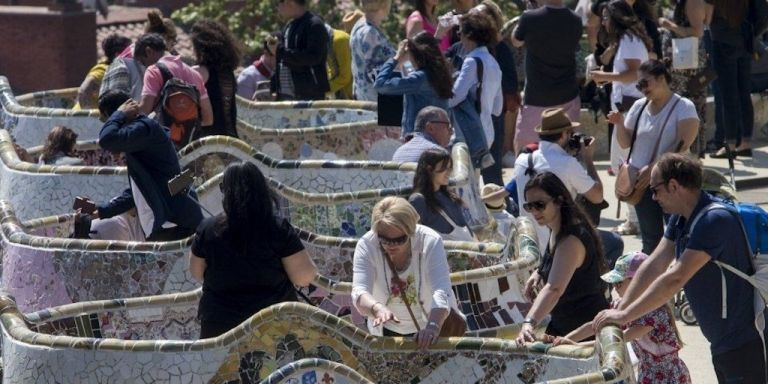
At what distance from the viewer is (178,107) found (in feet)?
37.5

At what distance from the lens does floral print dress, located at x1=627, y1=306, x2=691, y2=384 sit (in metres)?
8.21

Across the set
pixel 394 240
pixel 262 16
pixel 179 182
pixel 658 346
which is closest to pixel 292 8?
pixel 179 182

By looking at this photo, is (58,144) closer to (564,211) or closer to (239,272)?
(239,272)

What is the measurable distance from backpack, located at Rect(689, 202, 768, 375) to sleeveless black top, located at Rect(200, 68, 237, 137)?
5.13m

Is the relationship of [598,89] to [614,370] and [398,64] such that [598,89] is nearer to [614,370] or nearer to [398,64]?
[398,64]

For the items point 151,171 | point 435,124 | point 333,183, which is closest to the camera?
point 151,171

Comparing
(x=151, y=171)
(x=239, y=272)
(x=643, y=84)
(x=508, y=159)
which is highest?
(x=643, y=84)

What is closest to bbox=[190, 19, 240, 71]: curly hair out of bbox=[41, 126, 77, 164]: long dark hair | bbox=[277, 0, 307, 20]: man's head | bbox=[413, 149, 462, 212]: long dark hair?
bbox=[41, 126, 77, 164]: long dark hair

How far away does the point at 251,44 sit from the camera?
67.6 ft

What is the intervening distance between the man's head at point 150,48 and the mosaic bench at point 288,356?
16.6 feet

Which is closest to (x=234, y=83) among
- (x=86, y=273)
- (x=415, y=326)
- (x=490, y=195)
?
(x=490, y=195)

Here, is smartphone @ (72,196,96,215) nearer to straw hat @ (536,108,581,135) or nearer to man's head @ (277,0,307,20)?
straw hat @ (536,108,581,135)

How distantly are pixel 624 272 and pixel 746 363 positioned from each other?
823 mm

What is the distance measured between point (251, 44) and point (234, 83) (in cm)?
834
